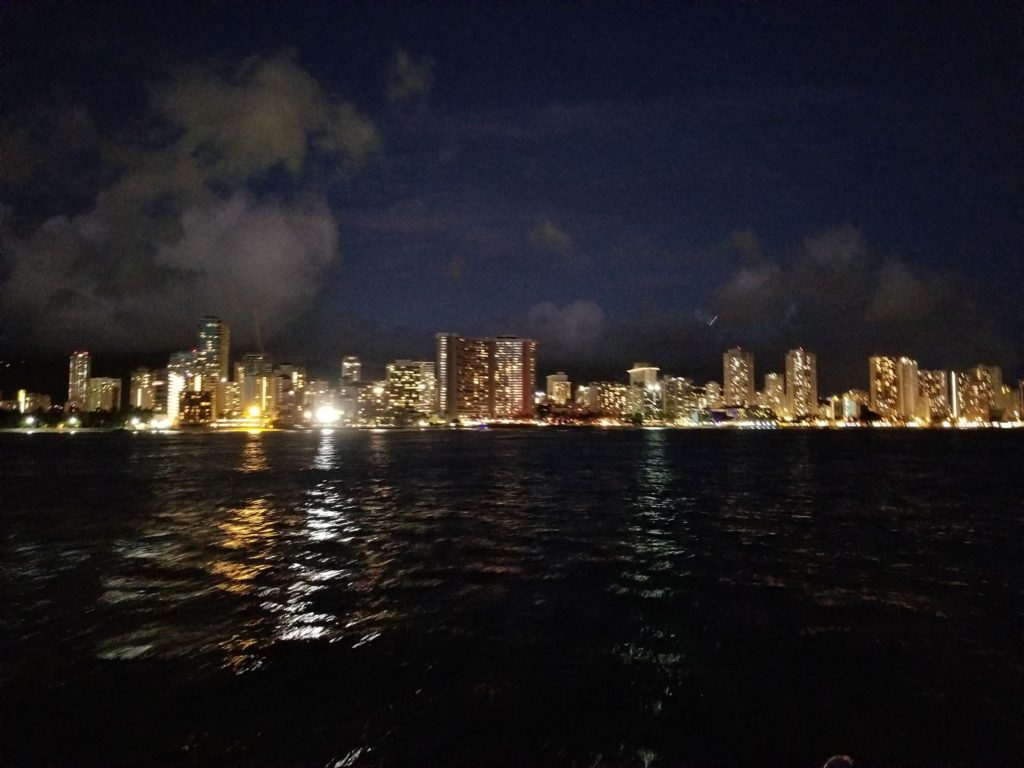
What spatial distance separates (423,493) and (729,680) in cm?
2987

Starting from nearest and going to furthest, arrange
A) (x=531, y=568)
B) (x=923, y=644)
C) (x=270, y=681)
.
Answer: (x=270, y=681) < (x=923, y=644) < (x=531, y=568)

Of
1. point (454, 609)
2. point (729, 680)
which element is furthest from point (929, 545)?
point (454, 609)

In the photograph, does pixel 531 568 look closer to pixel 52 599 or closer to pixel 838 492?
pixel 52 599

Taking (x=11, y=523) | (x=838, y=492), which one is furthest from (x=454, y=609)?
(x=838, y=492)

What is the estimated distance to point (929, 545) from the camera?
2291cm

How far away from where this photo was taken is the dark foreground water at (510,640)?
8.89m

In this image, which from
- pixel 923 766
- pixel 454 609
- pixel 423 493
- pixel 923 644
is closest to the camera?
pixel 923 766

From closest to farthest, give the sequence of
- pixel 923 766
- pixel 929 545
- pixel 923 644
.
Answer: pixel 923 766, pixel 923 644, pixel 929 545

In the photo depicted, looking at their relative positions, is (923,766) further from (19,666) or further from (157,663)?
(19,666)

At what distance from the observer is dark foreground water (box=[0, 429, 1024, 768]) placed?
8.89 metres

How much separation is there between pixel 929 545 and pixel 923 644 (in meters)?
12.1

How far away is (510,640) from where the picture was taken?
12.8 meters

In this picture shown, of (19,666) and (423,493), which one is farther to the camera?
(423,493)

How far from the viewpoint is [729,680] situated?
10930 mm
